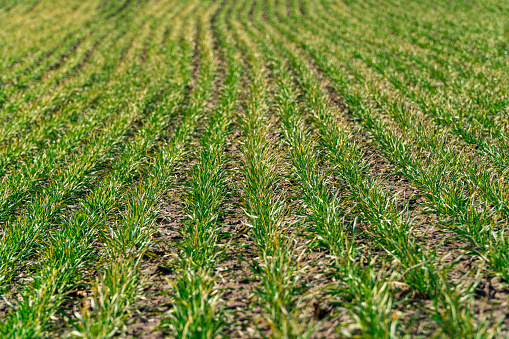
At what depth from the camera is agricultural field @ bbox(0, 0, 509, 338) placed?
3.07 metres

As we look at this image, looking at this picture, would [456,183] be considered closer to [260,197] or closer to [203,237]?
[260,197]

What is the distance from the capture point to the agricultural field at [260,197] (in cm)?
307

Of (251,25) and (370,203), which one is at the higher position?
(370,203)

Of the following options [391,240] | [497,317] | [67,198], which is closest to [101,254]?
[67,198]

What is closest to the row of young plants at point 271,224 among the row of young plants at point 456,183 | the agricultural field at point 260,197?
the agricultural field at point 260,197

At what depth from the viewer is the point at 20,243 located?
13.3 ft

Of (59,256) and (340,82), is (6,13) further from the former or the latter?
(59,256)

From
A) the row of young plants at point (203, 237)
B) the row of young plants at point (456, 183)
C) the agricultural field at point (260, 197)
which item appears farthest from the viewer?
the row of young plants at point (456, 183)

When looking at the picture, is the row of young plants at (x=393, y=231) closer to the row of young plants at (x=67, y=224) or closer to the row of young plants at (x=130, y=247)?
the row of young plants at (x=130, y=247)

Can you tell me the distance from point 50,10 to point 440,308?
1370 inches

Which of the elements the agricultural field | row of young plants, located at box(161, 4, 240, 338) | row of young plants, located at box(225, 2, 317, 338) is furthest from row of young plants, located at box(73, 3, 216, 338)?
row of young plants, located at box(225, 2, 317, 338)

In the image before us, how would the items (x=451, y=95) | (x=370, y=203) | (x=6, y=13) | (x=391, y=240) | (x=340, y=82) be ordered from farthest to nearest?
(x=6, y=13) → (x=340, y=82) → (x=451, y=95) → (x=370, y=203) → (x=391, y=240)

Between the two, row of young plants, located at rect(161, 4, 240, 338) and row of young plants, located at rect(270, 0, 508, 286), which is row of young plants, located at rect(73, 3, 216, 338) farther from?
row of young plants, located at rect(270, 0, 508, 286)

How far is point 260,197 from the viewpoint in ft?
15.0
